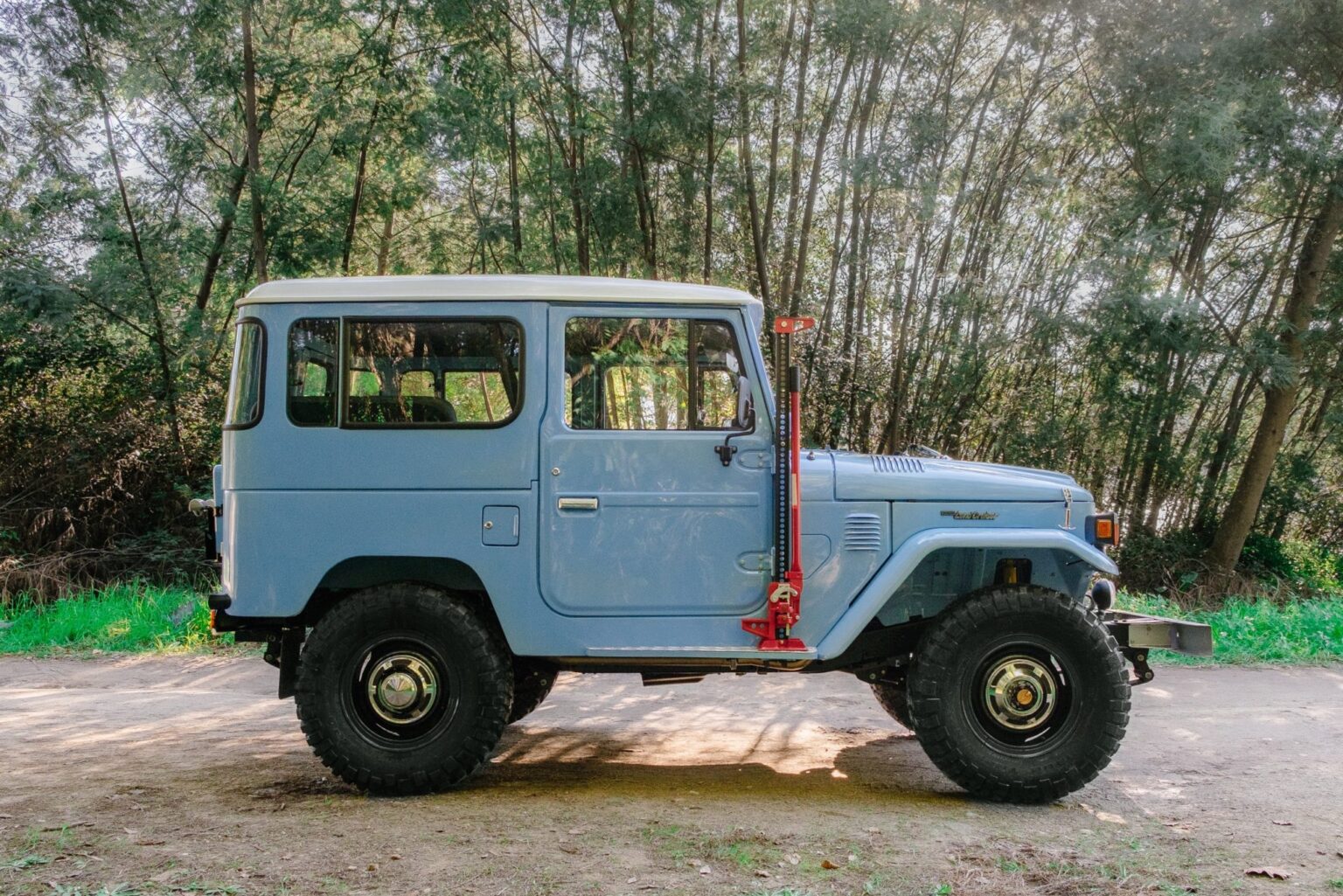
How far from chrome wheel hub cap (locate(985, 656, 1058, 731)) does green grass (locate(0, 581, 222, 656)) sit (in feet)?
21.4

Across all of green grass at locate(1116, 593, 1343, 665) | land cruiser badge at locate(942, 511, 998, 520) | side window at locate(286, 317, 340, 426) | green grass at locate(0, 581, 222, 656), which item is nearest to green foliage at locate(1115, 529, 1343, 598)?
green grass at locate(1116, 593, 1343, 665)

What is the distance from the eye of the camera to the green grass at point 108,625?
8523 mm

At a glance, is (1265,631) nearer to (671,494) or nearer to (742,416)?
(742,416)

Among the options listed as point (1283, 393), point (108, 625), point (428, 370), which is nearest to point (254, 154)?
point (108, 625)

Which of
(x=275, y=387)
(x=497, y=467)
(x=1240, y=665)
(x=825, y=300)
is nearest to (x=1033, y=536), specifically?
(x=497, y=467)

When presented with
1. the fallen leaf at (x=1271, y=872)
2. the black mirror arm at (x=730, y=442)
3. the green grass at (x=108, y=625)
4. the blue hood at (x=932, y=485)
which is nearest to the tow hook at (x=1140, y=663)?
the blue hood at (x=932, y=485)

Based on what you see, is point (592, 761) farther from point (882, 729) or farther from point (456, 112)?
point (456, 112)

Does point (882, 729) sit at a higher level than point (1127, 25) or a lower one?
lower

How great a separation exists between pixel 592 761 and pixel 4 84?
10.3 m

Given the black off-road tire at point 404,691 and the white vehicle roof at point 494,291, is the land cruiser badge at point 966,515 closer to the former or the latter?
the white vehicle roof at point 494,291

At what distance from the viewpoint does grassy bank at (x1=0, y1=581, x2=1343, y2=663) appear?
8.18m

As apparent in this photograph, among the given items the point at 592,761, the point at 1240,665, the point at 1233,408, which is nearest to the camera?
the point at 592,761

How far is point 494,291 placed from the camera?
4.55 metres

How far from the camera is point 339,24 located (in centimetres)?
1091
